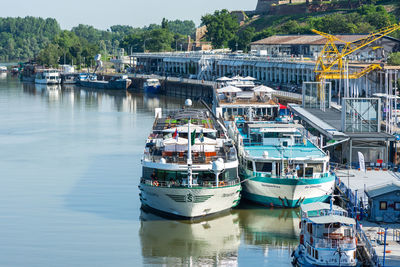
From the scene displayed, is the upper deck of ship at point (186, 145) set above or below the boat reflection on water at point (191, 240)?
above

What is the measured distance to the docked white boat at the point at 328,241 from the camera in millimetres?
27625

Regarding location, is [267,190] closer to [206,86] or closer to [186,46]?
[206,86]

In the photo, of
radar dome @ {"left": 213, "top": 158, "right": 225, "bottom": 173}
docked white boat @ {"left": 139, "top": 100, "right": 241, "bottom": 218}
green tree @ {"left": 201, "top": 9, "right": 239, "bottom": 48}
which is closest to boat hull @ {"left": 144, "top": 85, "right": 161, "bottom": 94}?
green tree @ {"left": 201, "top": 9, "right": 239, "bottom": 48}

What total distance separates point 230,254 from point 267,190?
6.52 meters

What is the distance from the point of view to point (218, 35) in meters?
171

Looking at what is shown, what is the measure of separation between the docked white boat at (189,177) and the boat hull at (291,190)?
148 centimetres

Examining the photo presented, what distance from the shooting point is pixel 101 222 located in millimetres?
37781

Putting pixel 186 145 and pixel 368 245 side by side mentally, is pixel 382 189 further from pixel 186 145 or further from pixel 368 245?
pixel 186 145

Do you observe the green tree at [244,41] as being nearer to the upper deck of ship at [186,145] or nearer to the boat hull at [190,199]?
the upper deck of ship at [186,145]

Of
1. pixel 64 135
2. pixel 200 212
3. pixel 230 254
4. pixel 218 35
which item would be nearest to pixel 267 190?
pixel 200 212

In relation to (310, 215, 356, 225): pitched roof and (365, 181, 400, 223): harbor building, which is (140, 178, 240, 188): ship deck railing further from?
(310, 215, 356, 225): pitched roof

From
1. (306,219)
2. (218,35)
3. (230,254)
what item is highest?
(218,35)

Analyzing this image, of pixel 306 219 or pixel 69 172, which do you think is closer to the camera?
pixel 306 219

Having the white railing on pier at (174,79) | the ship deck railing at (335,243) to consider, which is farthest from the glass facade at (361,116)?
the white railing on pier at (174,79)
